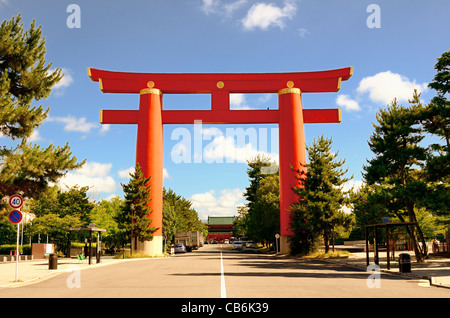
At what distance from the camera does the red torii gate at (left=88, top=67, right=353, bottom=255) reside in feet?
140

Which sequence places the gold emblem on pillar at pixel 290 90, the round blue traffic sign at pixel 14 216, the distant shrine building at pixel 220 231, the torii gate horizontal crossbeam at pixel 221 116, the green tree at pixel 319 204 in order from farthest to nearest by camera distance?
the distant shrine building at pixel 220 231 → the gold emblem on pillar at pixel 290 90 → the torii gate horizontal crossbeam at pixel 221 116 → the green tree at pixel 319 204 → the round blue traffic sign at pixel 14 216

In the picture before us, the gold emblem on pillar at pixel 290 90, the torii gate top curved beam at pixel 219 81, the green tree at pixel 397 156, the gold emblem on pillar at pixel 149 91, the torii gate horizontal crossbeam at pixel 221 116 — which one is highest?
the torii gate top curved beam at pixel 219 81

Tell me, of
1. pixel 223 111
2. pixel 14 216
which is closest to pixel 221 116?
pixel 223 111

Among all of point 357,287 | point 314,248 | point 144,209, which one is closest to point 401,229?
point 314,248

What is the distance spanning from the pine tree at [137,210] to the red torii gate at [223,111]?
83cm

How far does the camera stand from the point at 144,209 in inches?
1743

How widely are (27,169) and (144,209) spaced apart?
78.7 feet

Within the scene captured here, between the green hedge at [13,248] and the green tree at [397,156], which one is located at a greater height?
the green tree at [397,156]

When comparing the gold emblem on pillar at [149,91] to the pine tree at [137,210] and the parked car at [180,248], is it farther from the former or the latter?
the parked car at [180,248]

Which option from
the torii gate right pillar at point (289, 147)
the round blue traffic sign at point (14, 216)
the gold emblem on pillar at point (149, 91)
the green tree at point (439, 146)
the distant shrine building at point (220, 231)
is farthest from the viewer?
the distant shrine building at point (220, 231)

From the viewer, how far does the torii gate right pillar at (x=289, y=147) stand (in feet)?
140

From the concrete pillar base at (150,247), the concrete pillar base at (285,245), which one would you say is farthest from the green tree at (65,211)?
the concrete pillar base at (285,245)

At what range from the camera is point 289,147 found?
43.1 metres
